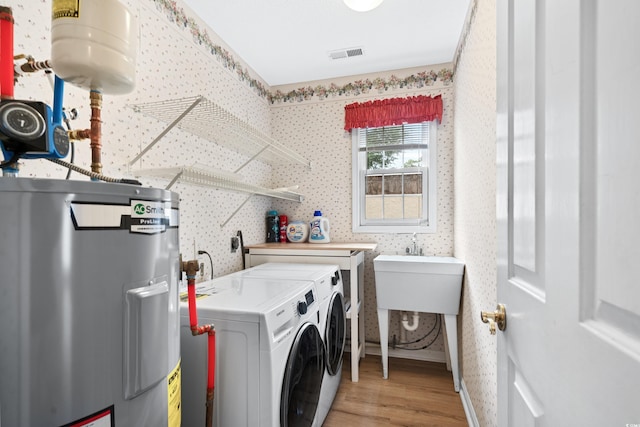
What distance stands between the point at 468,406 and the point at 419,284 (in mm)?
799

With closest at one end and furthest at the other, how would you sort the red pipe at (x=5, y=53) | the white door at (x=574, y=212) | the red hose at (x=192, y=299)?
the white door at (x=574, y=212) < the red pipe at (x=5, y=53) < the red hose at (x=192, y=299)

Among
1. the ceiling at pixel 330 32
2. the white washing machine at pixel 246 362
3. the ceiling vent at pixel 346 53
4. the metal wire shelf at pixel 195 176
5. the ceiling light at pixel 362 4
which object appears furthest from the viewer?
the ceiling vent at pixel 346 53

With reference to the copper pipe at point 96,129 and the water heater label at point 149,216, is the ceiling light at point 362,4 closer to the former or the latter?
the copper pipe at point 96,129

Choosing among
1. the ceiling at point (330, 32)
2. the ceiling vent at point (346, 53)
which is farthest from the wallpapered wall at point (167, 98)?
the ceiling vent at point (346, 53)

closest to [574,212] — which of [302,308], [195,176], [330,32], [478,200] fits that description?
[302,308]

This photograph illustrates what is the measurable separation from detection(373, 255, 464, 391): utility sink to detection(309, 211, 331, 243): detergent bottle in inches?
23.3

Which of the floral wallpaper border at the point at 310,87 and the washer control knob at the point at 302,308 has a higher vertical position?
the floral wallpaper border at the point at 310,87

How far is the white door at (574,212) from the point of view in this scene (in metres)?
0.38

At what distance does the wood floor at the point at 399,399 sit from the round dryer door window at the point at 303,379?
1.60 ft

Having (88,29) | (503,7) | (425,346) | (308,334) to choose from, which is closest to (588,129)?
(503,7)

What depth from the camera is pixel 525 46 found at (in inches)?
26.7

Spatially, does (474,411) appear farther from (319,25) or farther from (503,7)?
(319,25)

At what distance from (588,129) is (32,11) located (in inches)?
63.1

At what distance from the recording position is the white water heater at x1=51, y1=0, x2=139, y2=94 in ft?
2.23
